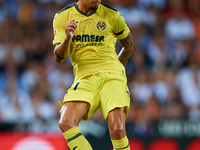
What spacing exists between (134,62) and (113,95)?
5410mm

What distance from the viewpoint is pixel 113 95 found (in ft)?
13.8

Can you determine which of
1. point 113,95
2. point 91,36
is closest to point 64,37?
point 91,36

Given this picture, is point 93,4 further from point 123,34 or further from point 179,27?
point 179,27

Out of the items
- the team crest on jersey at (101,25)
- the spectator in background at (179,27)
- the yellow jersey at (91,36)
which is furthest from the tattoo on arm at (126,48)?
the spectator in background at (179,27)

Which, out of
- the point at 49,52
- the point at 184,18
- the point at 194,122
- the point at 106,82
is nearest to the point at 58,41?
the point at 106,82

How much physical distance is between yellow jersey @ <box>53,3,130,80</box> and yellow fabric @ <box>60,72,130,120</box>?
106 mm

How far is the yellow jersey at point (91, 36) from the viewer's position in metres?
4.39

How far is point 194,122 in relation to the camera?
→ 730 cm

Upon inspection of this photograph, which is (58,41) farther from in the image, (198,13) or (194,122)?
(198,13)

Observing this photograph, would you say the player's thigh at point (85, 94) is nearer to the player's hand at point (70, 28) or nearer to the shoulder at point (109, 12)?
the player's hand at point (70, 28)

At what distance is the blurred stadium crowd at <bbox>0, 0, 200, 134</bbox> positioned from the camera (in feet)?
28.9

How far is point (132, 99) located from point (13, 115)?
2757 millimetres

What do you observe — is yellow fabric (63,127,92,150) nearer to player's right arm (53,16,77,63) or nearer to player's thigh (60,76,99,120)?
player's thigh (60,76,99,120)

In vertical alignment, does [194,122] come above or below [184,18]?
below
